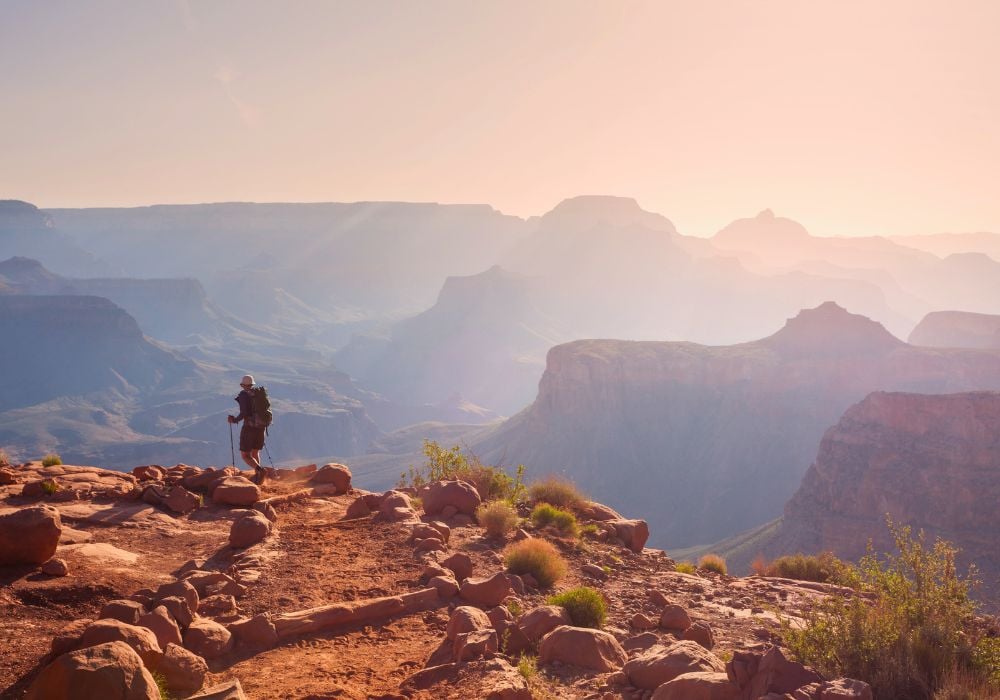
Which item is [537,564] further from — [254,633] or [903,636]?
[903,636]

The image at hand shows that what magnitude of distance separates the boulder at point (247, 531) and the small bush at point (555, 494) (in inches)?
321

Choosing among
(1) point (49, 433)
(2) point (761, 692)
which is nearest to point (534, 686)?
(2) point (761, 692)

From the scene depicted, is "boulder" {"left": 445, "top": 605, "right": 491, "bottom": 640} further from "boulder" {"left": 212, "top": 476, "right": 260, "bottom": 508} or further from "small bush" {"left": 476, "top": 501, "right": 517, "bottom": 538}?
"boulder" {"left": 212, "top": 476, "right": 260, "bottom": 508}

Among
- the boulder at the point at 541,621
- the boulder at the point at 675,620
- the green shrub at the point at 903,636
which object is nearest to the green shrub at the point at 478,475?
the boulder at the point at 675,620

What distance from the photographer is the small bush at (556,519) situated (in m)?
15.3

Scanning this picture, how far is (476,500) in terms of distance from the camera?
15.6 m

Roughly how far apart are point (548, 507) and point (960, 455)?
235 ft

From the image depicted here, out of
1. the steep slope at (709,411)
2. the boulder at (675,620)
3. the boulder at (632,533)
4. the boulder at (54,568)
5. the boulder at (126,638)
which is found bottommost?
the steep slope at (709,411)

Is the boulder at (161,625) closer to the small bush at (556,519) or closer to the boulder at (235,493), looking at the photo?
the boulder at (235,493)

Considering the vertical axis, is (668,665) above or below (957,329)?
below

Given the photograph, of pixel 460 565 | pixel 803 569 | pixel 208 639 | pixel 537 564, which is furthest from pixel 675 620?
pixel 803 569

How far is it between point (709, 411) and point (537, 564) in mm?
117595

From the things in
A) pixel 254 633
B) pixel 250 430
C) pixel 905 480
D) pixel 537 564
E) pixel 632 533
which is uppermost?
pixel 250 430

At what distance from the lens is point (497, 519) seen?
14.0 meters
